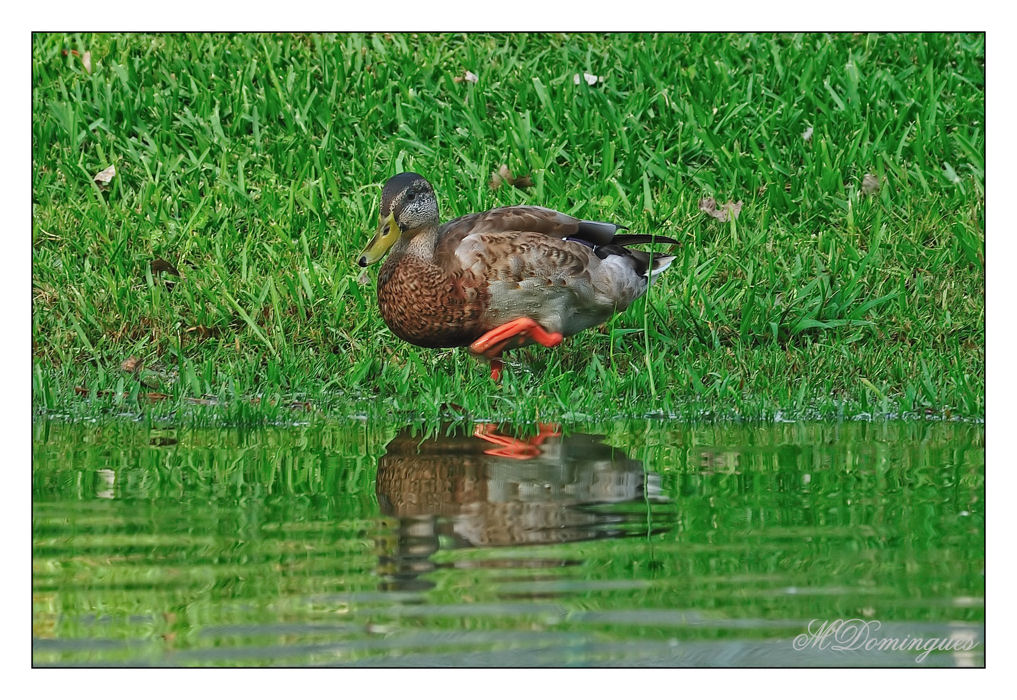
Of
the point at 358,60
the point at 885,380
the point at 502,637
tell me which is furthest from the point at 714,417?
the point at 358,60

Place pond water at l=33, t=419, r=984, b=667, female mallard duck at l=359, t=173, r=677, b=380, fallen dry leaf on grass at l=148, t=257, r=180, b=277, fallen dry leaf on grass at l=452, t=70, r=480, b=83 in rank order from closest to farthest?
pond water at l=33, t=419, r=984, b=667, female mallard duck at l=359, t=173, r=677, b=380, fallen dry leaf on grass at l=148, t=257, r=180, b=277, fallen dry leaf on grass at l=452, t=70, r=480, b=83

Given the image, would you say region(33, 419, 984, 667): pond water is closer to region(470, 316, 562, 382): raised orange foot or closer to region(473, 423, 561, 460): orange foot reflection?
region(473, 423, 561, 460): orange foot reflection

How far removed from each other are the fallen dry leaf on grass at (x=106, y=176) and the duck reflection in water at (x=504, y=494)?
11.1ft

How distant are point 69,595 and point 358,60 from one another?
5705 millimetres

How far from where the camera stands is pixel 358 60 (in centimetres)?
866

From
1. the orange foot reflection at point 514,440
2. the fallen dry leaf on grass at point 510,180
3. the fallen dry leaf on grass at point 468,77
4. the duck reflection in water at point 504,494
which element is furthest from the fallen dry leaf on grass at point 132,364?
the fallen dry leaf on grass at point 468,77

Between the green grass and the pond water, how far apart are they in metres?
0.74

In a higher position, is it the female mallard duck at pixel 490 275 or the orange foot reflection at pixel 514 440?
the female mallard duck at pixel 490 275

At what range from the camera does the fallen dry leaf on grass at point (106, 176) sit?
7797 millimetres

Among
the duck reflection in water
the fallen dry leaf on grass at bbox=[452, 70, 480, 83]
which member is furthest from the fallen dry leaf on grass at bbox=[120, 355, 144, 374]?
the fallen dry leaf on grass at bbox=[452, 70, 480, 83]

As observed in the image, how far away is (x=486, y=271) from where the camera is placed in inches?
223

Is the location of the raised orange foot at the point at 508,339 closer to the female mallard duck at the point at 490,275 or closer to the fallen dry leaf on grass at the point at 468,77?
the female mallard duck at the point at 490,275

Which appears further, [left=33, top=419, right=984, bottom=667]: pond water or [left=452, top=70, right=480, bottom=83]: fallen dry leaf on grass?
[left=452, top=70, right=480, bottom=83]: fallen dry leaf on grass

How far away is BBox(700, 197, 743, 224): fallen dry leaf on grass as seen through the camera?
7305 millimetres
